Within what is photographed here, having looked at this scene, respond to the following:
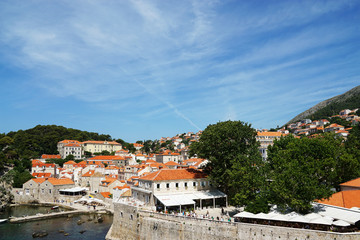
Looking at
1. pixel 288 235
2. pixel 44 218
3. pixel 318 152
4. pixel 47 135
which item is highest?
pixel 47 135

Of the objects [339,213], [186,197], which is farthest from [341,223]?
[186,197]

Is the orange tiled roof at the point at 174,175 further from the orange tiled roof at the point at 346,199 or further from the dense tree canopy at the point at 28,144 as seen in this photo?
the dense tree canopy at the point at 28,144

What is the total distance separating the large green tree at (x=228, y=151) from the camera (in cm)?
2683

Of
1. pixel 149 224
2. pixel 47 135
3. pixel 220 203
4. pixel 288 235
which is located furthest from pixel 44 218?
pixel 47 135

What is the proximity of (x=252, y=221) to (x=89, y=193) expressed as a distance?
147 feet

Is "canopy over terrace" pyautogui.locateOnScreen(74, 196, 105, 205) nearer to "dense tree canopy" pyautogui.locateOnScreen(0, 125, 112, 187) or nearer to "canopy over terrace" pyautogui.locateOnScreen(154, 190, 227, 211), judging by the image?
"dense tree canopy" pyautogui.locateOnScreen(0, 125, 112, 187)

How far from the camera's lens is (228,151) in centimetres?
2967

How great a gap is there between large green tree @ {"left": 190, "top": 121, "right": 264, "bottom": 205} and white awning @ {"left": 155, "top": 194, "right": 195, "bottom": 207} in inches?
143

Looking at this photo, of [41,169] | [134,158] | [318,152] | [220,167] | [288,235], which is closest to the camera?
[288,235]

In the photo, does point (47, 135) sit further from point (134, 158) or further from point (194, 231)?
point (194, 231)

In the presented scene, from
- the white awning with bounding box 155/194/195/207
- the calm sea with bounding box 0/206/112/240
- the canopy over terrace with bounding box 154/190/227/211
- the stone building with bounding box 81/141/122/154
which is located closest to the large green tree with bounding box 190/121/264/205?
the canopy over terrace with bounding box 154/190/227/211

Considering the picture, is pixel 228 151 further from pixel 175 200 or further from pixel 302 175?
pixel 302 175

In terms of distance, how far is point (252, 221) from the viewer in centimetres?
1969

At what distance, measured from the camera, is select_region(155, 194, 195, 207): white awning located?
2625 centimetres
